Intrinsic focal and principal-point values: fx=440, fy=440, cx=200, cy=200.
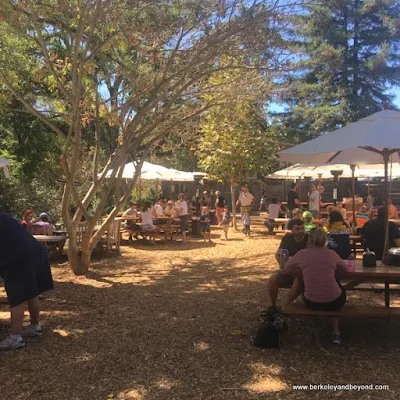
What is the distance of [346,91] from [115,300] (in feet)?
71.1

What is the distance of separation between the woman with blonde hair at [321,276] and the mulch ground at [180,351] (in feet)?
1.33

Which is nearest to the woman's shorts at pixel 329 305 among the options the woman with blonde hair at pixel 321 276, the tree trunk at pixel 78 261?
the woman with blonde hair at pixel 321 276

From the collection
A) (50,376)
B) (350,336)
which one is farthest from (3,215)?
(350,336)

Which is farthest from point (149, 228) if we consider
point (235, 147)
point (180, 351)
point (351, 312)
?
point (351, 312)

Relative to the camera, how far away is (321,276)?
13.9 ft

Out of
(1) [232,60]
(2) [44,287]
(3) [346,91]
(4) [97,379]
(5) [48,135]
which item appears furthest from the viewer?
(3) [346,91]

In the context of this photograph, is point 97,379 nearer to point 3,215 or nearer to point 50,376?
point 50,376

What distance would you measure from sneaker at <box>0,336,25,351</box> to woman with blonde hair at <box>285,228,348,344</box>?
2768 mm

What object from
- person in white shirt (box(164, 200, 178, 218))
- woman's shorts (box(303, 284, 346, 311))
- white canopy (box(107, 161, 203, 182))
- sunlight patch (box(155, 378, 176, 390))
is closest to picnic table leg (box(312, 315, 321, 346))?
woman's shorts (box(303, 284, 346, 311))

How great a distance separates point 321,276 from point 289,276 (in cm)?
51

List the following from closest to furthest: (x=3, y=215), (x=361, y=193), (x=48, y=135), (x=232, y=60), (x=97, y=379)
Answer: (x=97, y=379) → (x=3, y=215) → (x=232, y=60) → (x=48, y=135) → (x=361, y=193)

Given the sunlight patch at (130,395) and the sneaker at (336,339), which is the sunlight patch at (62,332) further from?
the sneaker at (336,339)

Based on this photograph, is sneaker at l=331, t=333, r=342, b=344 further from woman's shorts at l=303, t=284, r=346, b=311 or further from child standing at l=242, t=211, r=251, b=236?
child standing at l=242, t=211, r=251, b=236

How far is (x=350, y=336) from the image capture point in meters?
4.53
